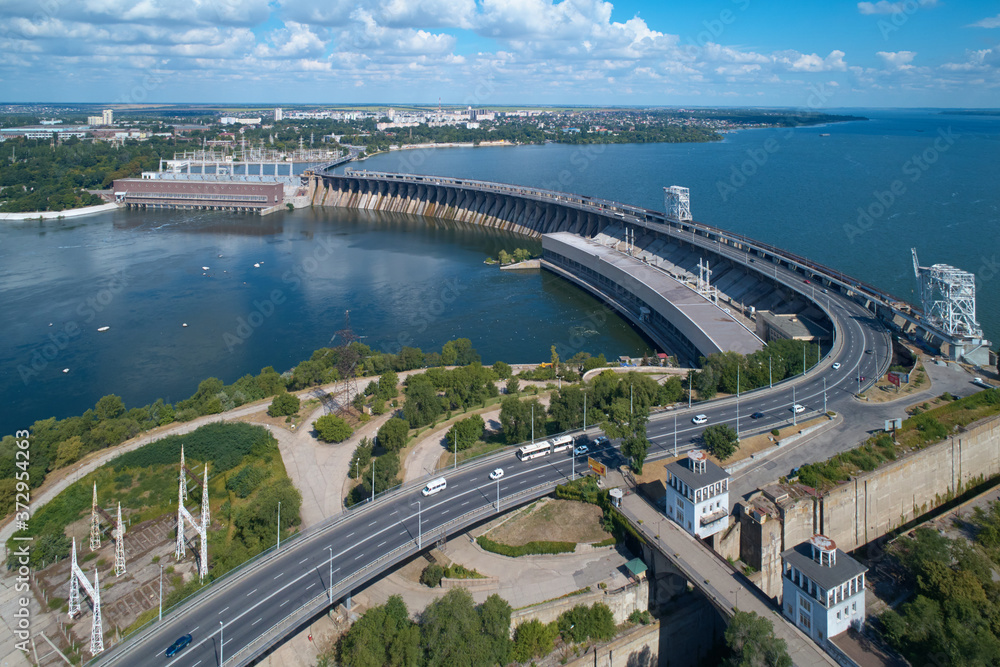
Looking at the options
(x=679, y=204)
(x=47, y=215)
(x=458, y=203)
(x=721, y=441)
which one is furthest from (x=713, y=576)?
(x=47, y=215)

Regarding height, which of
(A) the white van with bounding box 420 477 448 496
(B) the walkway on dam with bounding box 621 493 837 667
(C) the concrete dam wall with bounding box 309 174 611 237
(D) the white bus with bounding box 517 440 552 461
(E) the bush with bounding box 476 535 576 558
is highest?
(C) the concrete dam wall with bounding box 309 174 611 237

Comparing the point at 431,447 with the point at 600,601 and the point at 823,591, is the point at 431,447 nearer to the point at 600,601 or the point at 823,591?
the point at 600,601

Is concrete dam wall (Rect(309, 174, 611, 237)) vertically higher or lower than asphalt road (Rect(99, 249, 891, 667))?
higher

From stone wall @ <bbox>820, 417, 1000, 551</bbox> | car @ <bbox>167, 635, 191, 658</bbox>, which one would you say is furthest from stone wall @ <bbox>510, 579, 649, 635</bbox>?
car @ <bbox>167, 635, 191, 658</bbox>

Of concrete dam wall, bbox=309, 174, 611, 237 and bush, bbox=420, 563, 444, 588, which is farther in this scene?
concrete dam wall, bbox=309, 174, 611, 237

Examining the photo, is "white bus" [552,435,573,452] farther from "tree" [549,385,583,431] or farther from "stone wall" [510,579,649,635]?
"stone wall" [510,579,649,635]

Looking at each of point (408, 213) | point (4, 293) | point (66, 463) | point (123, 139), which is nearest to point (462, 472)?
point (66, 463)
